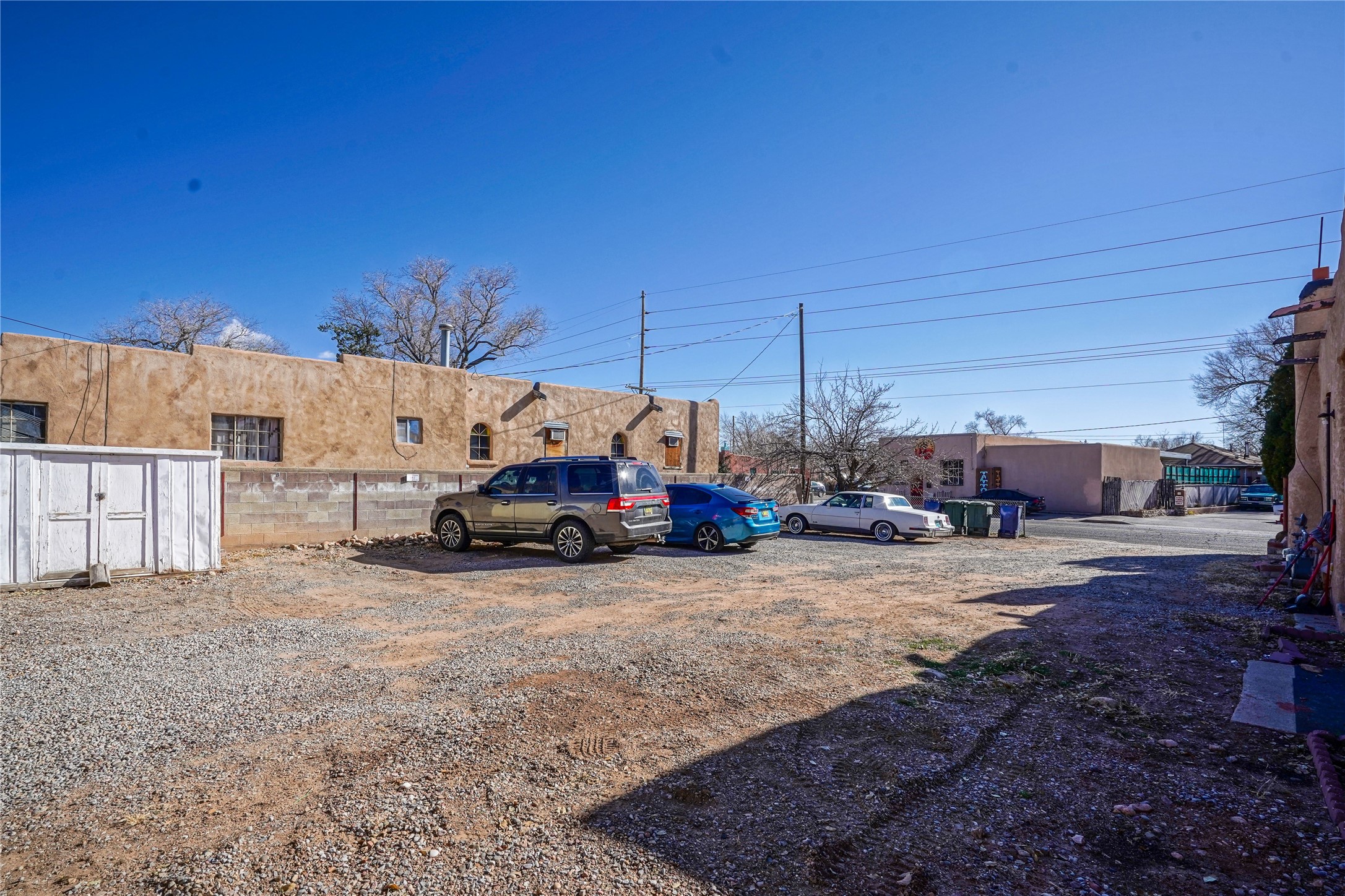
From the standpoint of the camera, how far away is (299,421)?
16688mm

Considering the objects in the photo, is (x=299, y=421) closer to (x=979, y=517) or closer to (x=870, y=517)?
(x=870, y=517)

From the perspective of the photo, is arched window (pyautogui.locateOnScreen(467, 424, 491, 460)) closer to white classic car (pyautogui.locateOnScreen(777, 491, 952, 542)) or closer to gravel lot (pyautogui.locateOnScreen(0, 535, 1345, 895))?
white classic car (pyautogui.locateOnScreen(777, 491, 952, 542))

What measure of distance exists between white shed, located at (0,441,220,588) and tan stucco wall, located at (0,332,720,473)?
471 centimetres

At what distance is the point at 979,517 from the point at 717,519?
10.3 m

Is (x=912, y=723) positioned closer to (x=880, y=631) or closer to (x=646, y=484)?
(x=880, y=631)

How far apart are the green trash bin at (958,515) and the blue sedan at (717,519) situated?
853 cm

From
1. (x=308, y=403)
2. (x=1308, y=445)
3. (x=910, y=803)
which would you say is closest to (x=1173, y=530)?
(x=1308, y=445)

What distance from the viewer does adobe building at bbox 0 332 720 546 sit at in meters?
13.6

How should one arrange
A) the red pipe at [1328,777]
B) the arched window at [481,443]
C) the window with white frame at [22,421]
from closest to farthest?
the red pipe at [1328,777] < the window with white frame at [22,421] < the arched window at [481,443]

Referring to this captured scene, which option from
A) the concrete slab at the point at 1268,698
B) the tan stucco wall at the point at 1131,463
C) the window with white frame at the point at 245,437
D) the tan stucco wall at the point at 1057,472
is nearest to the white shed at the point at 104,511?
the window with white frame at the point at 245,437

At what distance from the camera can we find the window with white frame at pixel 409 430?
1866 centimetres

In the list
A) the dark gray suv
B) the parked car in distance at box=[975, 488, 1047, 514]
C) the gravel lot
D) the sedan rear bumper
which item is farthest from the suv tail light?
the parked car in distance at box=[975, 488, 1047, 514]

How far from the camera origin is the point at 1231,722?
4922 mm

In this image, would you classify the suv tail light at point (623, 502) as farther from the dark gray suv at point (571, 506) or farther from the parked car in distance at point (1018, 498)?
the parked car in distance at point (1018, 498)
